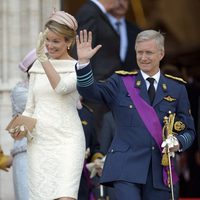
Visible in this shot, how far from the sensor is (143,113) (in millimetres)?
10609

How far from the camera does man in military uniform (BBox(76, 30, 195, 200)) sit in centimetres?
1054

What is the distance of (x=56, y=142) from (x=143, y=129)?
26.8 inches

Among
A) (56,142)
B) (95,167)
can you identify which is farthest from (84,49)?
(95,167)

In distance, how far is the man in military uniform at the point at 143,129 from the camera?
10.5m

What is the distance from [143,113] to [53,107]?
2.30 ft

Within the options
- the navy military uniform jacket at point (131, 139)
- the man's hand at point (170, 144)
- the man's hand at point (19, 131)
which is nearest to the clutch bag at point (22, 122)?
the man's hand at point (19, 131)

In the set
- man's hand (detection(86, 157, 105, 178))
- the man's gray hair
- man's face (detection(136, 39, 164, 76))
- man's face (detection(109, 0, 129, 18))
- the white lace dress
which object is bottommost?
man's hand (detection(86, 157, 105, 178))

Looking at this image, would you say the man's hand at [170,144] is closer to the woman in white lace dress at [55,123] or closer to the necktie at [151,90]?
the necktie at [151,90]

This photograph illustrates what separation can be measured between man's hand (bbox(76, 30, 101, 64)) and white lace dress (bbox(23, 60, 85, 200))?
43 cm

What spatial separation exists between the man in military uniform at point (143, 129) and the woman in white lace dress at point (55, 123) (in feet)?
0.90

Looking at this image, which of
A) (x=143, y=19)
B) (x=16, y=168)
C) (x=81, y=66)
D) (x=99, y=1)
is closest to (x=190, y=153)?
(x=143, y=19)

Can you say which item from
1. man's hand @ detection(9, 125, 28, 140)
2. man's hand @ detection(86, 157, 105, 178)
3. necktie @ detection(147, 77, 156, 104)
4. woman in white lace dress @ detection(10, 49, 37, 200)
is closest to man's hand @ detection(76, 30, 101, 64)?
necktie @ detection(147, 77, 156, 104)

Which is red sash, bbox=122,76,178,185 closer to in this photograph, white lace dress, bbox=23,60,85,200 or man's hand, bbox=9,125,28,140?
white lace dress, bbox=23,60,85,200

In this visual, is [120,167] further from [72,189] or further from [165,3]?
[165,3]
